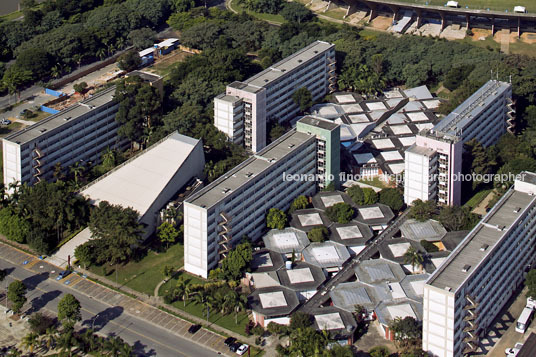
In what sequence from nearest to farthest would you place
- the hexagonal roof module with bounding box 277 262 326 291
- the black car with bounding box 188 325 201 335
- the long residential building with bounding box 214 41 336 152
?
the black car with bounding box 188 325 201 335
the hexagonal roof module with bounding box 277 262 326 291
the long residential building with bounding box 214 41 336 152

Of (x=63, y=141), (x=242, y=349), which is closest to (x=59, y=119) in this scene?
(x=63, y=141)

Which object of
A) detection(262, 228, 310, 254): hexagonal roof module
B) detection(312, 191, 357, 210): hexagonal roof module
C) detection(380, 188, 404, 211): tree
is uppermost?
detection(380, 188, 404, 211): tree

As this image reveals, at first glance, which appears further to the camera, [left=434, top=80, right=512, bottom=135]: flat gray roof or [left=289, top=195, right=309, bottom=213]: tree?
[left=434, top=80, right=512, bottom=135]: flat gray roof

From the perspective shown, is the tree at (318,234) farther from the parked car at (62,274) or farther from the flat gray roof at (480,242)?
the parked car at (62,274)

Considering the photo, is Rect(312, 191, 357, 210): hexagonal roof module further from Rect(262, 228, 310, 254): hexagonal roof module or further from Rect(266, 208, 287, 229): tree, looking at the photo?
Rect(262, 228, 310, 254): hexagonal roof module

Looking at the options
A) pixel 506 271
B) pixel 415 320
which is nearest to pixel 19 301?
pixel 415 320

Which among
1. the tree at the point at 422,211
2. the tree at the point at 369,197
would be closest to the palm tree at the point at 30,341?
the tree at the point at 369,197

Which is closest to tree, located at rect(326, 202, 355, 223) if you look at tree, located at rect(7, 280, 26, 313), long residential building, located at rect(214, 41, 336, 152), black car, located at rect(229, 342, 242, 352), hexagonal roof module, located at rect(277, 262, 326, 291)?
hexagonal roof module, located at rect(277, 262, 326, 291)
